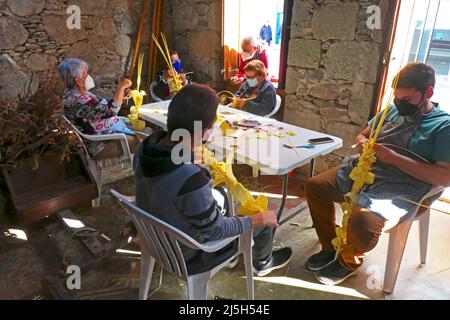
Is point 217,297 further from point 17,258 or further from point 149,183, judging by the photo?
point 17,258

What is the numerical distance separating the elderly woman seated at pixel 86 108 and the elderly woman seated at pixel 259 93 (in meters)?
1.14

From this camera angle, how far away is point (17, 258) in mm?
2188

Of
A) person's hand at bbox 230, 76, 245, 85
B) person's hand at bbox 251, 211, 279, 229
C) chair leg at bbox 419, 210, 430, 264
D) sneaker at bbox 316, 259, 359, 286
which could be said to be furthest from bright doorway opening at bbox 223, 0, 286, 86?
person's hand at bbox 251, 211, 279, 229

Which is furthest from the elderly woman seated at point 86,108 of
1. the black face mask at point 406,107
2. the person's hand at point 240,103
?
the black face mask at point 406,107

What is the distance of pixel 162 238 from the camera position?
4.60ft

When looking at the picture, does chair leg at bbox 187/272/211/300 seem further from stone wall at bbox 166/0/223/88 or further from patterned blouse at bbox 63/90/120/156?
→ stone wall at bbox 166/0/223/88

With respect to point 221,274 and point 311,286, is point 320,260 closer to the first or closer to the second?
point 311,286

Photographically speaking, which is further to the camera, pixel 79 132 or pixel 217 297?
pixel 79 132

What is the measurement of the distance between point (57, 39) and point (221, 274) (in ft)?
9.91

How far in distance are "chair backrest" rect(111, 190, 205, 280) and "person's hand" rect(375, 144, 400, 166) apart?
3.84ft

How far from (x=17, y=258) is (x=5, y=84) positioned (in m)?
1.99

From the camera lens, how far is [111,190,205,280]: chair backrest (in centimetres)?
132
